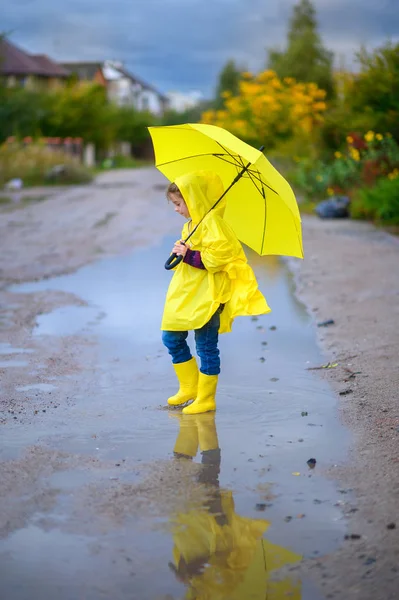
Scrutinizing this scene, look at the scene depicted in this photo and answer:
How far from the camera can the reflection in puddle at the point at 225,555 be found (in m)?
3.28

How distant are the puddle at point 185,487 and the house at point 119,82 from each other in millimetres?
91399

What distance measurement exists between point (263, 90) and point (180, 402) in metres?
27.7

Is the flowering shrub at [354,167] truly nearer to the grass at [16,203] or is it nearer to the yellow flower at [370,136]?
the yellow flower at [370,136]

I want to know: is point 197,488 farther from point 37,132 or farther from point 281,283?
point 37,132

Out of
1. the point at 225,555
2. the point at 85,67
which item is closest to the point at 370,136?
the point at 225,555

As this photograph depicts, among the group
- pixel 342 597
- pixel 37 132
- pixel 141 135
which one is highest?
pixel 342 597

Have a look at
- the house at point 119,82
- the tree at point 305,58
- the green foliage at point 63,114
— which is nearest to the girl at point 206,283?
→ the green foliage at point 63,114

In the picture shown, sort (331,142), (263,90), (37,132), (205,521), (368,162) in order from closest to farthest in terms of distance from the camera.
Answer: (205,521)
(368,162)
(331,142)
(263,90)
(37,132)

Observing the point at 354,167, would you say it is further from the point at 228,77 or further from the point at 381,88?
the point at 228,77

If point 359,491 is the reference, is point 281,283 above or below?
below

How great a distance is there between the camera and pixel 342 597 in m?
3.19

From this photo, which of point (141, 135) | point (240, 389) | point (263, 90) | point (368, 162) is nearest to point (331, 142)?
point (368, 162)

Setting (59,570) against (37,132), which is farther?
(37,132)

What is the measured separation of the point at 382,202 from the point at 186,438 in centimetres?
1195
